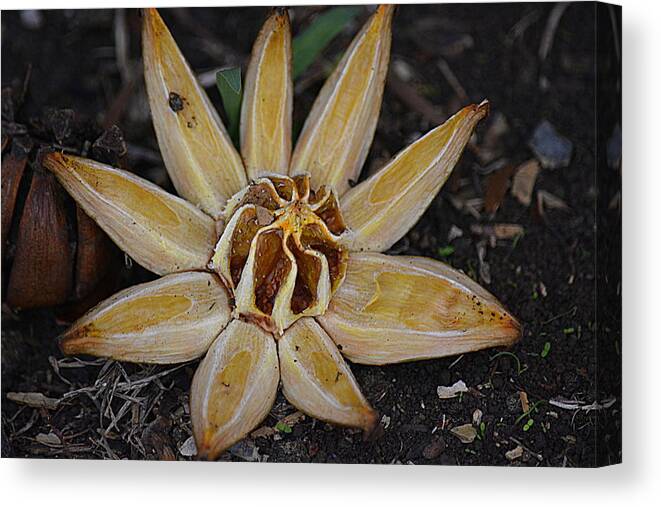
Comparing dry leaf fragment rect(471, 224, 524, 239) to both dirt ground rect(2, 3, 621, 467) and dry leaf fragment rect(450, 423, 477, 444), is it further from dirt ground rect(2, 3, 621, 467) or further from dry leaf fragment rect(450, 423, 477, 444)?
dry leaf fragment rect(450, 423, 477, 444)

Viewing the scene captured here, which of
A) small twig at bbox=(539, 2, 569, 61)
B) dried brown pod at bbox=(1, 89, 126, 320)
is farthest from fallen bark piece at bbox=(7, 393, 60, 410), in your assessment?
small twig at bbox=(539, 2, 569, 61)

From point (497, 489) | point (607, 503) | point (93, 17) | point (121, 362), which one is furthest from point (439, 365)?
point (93, 17)

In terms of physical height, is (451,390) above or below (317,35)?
below

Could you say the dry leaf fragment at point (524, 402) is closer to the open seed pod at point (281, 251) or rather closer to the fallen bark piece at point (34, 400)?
the open seed pod at point (281, 251)

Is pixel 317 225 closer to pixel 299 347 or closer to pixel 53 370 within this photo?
pixel 299 347

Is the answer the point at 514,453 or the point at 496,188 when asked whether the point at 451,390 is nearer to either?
the point at 514,453

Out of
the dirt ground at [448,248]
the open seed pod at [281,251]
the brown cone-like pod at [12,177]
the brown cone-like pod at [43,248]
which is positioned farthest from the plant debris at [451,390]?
the brown cone-like pod at [12,177]

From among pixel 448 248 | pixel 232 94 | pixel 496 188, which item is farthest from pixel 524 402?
pixel 232 94
